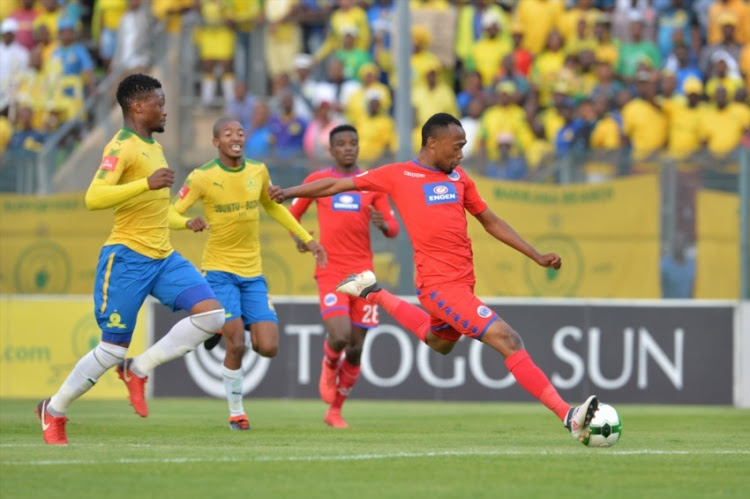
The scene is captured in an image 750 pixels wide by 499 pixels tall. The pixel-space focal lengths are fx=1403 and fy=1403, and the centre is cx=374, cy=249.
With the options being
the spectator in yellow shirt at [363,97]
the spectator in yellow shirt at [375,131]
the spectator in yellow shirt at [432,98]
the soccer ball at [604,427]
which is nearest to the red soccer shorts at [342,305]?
the soccer ball at [604,427]

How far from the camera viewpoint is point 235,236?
11547 millimetres

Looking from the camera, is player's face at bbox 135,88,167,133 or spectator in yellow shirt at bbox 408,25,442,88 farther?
spectator in yellow shirt at bbox 408,25,442,88

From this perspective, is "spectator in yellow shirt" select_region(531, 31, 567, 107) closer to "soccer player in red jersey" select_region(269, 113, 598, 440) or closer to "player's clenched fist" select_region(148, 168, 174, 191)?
"soccer player in red jersey" select_region(269, 113, 598, 440)

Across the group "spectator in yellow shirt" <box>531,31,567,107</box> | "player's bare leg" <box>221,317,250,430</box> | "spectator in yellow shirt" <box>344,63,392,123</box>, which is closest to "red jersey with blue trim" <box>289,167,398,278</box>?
"player's bare leg" <box>221,317,250,430</box>

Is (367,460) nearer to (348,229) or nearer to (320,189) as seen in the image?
(320,189)

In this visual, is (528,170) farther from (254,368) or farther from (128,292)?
(128,292)

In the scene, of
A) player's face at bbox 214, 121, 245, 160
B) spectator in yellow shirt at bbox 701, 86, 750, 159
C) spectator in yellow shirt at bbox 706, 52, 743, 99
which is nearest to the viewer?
player's face at bbox 214, 121, 245, 160

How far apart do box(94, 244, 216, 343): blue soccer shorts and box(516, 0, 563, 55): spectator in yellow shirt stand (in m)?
12.5

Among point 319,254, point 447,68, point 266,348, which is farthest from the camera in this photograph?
point 447,68

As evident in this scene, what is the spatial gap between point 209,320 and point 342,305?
2.45 meters

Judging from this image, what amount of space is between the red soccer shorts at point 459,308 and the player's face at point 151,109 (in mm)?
2203

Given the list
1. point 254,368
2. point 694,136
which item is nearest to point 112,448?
point 254,368

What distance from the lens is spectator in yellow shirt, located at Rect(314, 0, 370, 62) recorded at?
21797 millimetres

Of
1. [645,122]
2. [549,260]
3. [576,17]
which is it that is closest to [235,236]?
[549,260]
